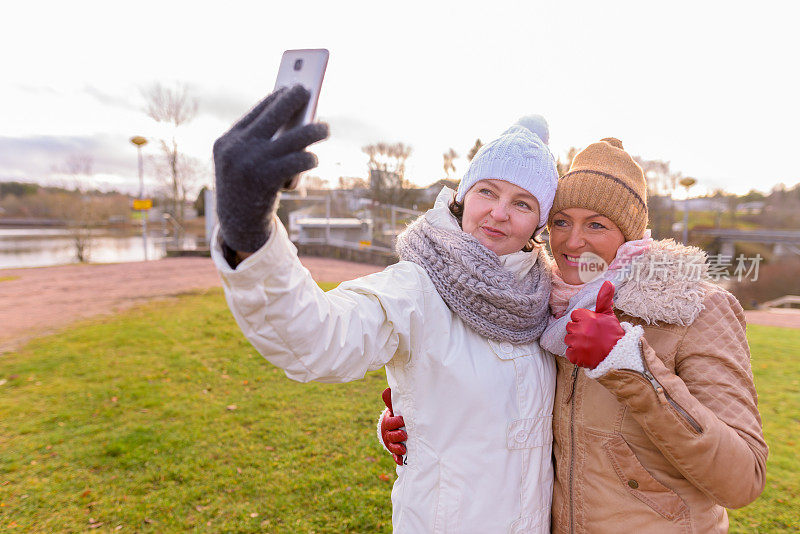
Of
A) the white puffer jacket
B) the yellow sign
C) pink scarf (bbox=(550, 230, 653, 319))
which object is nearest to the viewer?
the white puffer jacket

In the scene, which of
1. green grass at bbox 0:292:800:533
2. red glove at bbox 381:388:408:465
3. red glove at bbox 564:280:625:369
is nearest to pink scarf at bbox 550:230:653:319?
red glove at bbox 564:280:625:369

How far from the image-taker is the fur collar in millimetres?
1544

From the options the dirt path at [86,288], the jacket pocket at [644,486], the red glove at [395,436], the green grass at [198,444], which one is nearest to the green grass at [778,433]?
the green grass at [198,444]

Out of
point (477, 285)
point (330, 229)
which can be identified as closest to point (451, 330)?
point (477, 285)

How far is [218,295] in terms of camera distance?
11.6 metres

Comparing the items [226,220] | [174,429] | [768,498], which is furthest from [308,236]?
[226,220]

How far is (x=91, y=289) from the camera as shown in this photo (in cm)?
1295

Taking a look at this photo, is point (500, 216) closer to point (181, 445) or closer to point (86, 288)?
point (181, 445)

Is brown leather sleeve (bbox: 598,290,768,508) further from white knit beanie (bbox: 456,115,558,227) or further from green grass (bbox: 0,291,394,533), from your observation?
green grass (bbox: 0,291,394,533)

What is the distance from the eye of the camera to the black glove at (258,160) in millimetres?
978

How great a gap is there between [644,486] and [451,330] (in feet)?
2.81

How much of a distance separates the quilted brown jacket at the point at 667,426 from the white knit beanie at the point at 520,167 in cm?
50

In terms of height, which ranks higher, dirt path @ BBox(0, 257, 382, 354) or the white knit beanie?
the white knit beanie

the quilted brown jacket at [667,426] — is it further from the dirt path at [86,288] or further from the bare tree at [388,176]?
the bare tree at [388,176]
